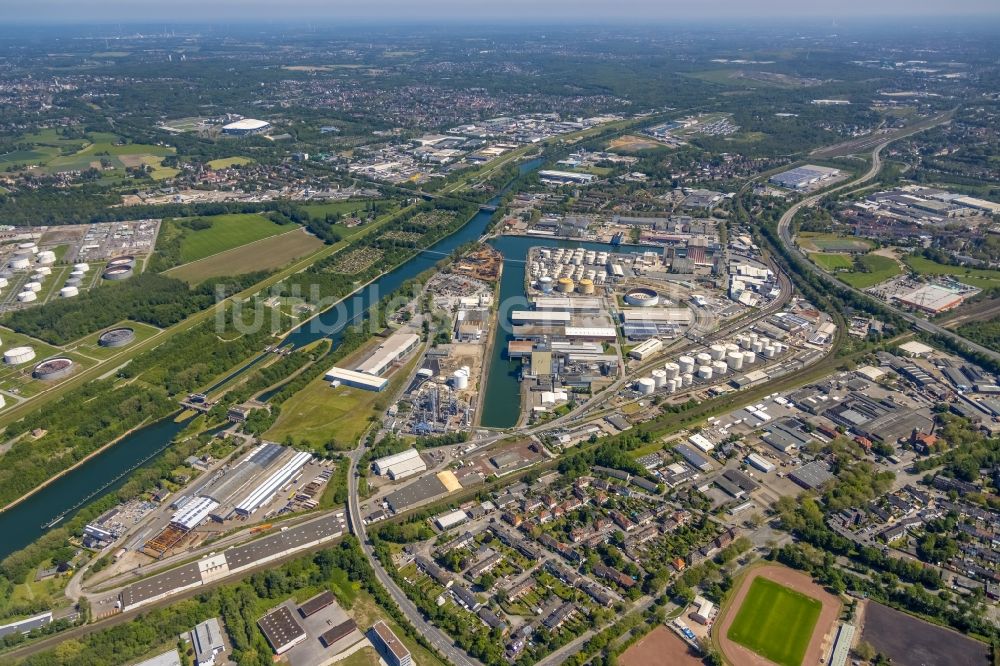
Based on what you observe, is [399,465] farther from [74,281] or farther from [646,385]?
[74,281]

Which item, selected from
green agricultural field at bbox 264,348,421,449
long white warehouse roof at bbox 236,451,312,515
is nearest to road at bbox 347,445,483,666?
long white warehouse roof at bbox 236,451,312,515

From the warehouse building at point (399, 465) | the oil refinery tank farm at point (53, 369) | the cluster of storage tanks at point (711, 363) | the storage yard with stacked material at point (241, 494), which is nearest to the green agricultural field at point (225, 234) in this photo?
the oil refinery tank farm at point (53, 369)

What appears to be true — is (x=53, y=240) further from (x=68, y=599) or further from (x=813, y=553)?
(x=813, y=553)

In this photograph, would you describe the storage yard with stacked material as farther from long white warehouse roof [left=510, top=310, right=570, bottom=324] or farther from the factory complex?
long white warehouse roof [left=510, top=310, right=570, bottom=324]

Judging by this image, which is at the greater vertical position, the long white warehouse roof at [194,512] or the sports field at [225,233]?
the sports field at [225,233]

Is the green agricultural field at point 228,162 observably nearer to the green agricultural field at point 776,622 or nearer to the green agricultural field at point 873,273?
the green agricultural field at point 873,273

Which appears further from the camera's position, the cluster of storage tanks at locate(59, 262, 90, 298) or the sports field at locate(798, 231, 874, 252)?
the sports field at locate(798, 231, 874, 252)

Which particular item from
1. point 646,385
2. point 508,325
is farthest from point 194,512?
point 646,385
